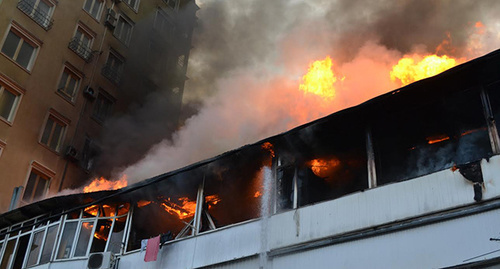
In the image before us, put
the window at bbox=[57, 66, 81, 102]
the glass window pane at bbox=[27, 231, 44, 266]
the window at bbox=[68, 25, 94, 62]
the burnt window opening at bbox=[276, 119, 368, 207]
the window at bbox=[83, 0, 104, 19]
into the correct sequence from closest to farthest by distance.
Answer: the burnt window opening at bbox=[276, 119, 368, 207] < the glass window pane at bbox=[27, 231, 44, 266] < the window at bbox=[57, 66, 81, 102] < the window at bbox=[68, 25, 94, 62] < the window at bbox=[83, 0, 104, 19]

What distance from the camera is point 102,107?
33.4 metres

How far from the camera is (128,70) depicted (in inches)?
1414

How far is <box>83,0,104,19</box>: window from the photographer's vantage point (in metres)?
33.9

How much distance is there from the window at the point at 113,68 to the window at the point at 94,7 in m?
2.55

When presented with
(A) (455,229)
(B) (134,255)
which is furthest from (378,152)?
(B) (134,255)

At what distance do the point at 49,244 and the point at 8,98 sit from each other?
447 inches

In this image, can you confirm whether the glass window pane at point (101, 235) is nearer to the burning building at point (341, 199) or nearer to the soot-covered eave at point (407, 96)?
the burning building at point (341, 199)

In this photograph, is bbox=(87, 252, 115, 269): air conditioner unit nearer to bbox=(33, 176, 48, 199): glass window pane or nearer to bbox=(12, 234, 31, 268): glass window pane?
bbox=(12, 234, 31, 268): glass window pane

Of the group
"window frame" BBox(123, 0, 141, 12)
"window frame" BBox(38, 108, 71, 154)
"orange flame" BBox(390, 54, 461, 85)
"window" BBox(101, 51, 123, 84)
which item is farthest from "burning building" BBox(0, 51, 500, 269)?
"window frame" BBox(123, 0, 141, 12)

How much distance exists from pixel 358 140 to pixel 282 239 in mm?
3329

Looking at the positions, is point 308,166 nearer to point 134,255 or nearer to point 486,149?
point 486,149

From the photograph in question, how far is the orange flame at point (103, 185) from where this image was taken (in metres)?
29.0

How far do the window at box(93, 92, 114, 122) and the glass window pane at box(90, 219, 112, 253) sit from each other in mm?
14430

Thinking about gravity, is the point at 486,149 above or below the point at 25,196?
below
